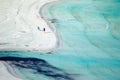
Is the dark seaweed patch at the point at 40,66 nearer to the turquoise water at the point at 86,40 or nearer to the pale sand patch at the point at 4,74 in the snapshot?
the turquoise water at the point at 86,40

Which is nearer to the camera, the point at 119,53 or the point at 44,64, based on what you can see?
the point at 44,64

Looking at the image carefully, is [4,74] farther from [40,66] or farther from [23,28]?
[23,28]

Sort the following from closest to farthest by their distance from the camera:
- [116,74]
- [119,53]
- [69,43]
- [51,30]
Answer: [116,74]
[119,53]
[69,43]
[51,30]

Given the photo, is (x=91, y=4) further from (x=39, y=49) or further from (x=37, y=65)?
(x=37, y=65)

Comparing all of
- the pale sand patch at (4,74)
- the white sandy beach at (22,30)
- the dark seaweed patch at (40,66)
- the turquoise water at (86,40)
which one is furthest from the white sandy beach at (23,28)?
the pale sand patch at (4,74)

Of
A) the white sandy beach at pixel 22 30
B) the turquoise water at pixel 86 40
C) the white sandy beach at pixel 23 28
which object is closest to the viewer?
the turquoise water at pixel 86 40

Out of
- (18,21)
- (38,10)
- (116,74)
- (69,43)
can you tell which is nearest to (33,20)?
(18,21)

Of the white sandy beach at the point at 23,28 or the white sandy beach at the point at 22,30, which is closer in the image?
the white sandy beach at the point at 22,30

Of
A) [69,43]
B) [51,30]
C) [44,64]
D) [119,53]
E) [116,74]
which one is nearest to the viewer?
[116,74]
